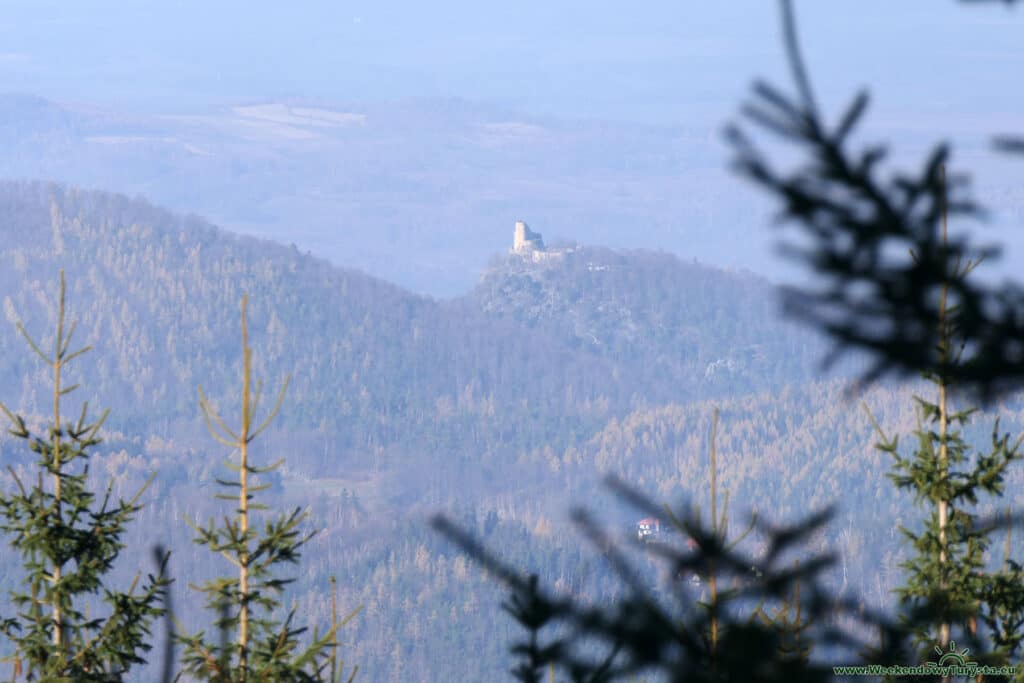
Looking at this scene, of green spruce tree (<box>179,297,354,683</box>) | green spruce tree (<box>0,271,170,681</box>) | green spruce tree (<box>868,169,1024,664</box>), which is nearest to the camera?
green spruce tree (<box>179,297,354,683</box>)

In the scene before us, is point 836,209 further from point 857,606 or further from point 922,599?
point 922,599

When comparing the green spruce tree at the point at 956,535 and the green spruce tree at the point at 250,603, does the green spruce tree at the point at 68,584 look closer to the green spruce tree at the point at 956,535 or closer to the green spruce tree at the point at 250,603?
the green spruce tree at the point at 250,603

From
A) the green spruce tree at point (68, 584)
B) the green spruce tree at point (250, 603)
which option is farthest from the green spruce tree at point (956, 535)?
the green spruce tree at point (68, 584)

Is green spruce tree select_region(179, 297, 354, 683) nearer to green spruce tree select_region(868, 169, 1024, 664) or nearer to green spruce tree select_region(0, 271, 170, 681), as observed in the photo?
green spruce tree select_region(0, 271, 170, 681)

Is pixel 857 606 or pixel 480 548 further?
pixel 857 606

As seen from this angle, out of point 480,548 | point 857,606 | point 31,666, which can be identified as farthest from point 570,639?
point 31,666

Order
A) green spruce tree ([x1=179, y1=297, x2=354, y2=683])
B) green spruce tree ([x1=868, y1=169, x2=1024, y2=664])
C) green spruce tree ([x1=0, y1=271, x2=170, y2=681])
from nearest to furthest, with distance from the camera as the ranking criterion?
green spruce tree ([x1=179, y1=297, x2=354, y2=683]) → green spruce tree ([x1=868, y1=169, x2=1024, y2=664]) → green spruce tree ([x1=0, y1=271, x2=170, y2=681])

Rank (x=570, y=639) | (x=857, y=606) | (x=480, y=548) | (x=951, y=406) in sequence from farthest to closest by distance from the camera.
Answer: (x=951, y=406), (x=857, y=606), (x=570, y=639), (x=480, y=548)

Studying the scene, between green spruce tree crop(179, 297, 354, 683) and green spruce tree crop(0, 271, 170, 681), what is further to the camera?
green spruce tree crop(0, 271, 170, 681)

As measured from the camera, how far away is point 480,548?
210 inches

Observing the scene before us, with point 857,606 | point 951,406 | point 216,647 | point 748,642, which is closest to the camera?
point 748,642

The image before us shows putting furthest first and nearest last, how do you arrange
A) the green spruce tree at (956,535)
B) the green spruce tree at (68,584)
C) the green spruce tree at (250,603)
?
the green spruce tree at (68,584)
the green spruce tree at (956,535)
the green spruce tree at (250,603)

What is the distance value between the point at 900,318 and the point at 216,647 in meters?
11.4

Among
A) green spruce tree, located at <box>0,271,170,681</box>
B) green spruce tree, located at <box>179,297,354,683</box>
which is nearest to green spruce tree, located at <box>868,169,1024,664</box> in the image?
green spruce tree, located at <box>179,297,354,683</box>
